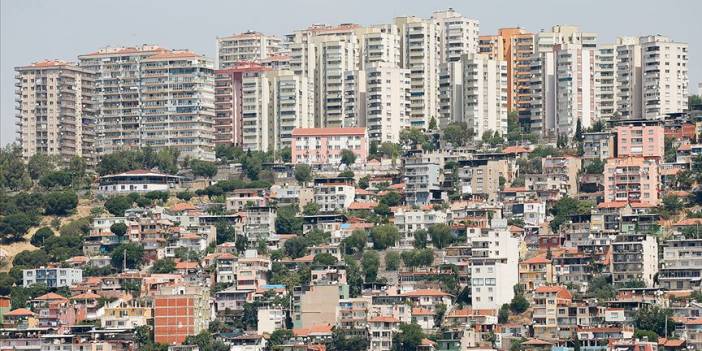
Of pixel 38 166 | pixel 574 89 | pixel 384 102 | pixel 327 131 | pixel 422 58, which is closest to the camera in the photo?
pixel 327 131

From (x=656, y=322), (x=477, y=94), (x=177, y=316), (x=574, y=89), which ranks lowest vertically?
(x=656, y=322)

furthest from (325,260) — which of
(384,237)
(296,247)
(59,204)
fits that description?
(59,204)

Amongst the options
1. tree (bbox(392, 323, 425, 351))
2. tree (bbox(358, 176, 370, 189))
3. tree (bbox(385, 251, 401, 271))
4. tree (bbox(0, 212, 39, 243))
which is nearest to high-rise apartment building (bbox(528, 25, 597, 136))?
tree (bbox(358, 176, 370, 189))

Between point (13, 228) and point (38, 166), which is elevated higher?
point (38, 166)

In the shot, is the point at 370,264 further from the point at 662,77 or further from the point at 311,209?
the point at 662,77

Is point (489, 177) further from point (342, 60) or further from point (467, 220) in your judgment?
point (342, 60)

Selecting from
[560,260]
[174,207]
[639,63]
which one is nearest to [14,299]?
[174,207]
